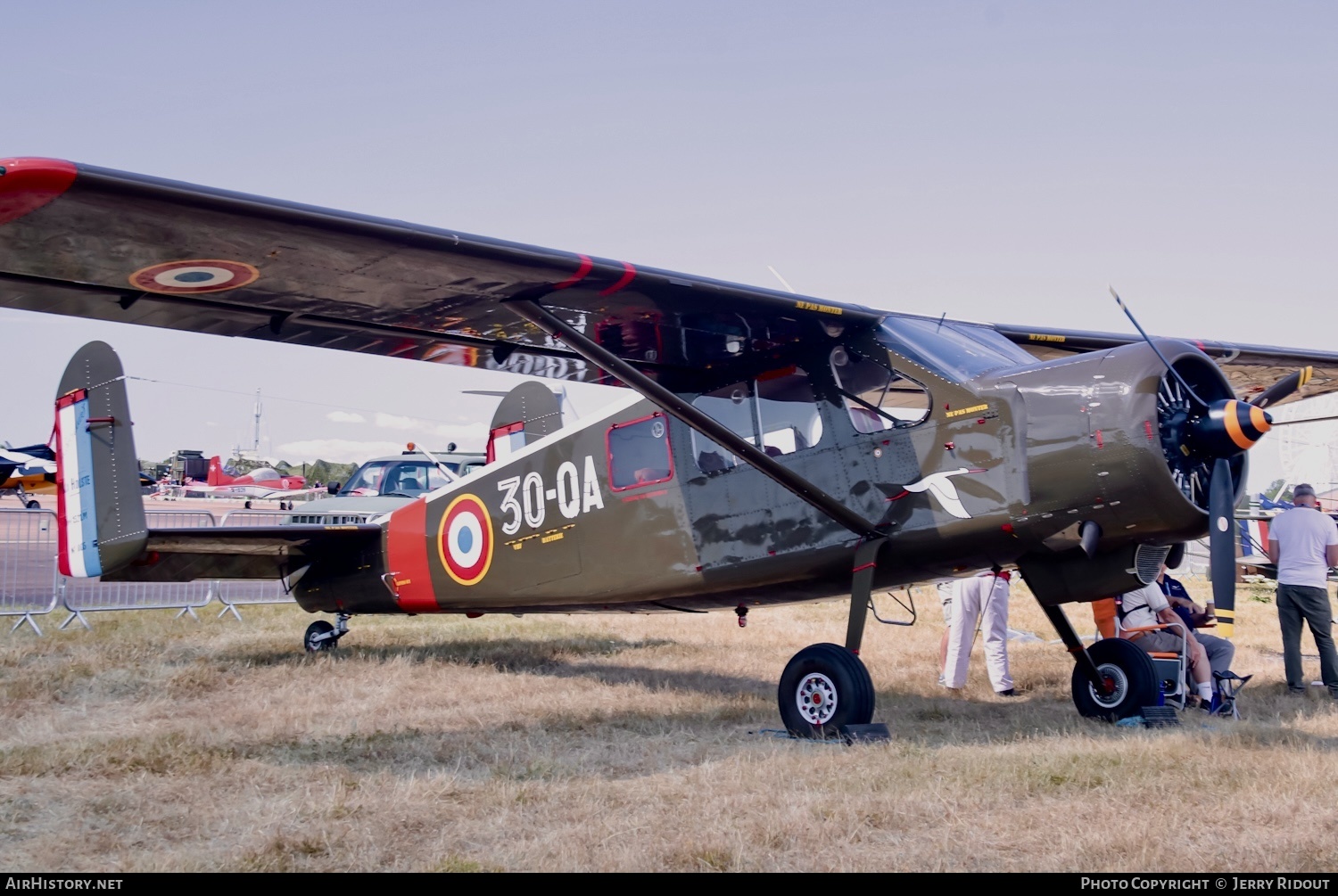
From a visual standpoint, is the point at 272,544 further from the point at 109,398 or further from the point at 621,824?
the point at 621,824

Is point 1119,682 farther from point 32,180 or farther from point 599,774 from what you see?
point 32,180

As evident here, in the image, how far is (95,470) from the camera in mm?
9227

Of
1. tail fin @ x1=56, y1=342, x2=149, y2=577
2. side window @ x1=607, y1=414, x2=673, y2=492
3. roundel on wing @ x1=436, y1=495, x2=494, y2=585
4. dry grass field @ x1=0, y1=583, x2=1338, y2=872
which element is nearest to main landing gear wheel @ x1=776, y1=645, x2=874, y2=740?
dry grass field @ x1=0, y1=583, x2=1338, y2=872

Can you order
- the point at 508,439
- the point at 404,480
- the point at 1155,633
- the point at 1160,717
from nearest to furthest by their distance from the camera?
1. the point at 1160,717
2. the point at 1155,633
3. the point at 508,439
4. the point at 404,480

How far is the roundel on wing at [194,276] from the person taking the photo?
5977 millimetres

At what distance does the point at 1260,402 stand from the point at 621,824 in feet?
14.7

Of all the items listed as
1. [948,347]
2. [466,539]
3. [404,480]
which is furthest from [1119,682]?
[404,480]

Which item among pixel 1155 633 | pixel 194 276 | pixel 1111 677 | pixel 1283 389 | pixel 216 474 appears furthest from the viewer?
pixel 216 474

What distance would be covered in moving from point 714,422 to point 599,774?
7.65 feet

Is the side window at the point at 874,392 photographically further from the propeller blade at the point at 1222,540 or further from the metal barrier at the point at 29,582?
the metal barrier at the point at 29,582

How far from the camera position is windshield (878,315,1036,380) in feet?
22.1

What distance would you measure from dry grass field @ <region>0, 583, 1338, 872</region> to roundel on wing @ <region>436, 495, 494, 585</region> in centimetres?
96

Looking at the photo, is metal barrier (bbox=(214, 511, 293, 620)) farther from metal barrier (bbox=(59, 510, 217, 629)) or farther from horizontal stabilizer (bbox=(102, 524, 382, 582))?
horizontal stabilizer (bbox=(102, 524, 382, 582))

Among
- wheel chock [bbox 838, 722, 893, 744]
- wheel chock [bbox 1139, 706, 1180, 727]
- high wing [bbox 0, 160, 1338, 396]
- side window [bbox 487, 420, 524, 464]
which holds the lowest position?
wheel chock [bbox 1139, 706, 1180, 727]
